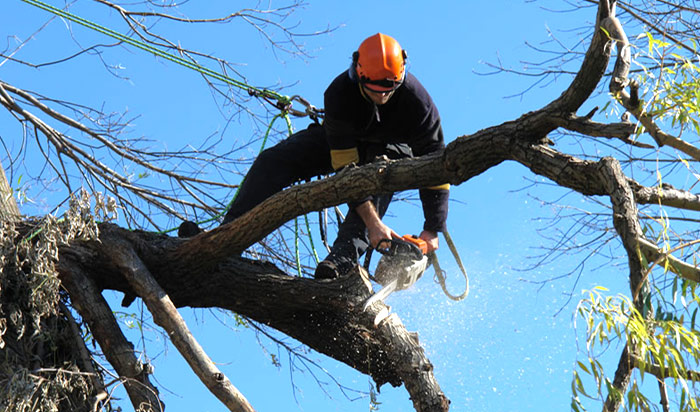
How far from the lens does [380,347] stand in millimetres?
5188

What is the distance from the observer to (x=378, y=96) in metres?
5.02

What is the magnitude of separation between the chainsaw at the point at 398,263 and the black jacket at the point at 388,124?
29 centimetres

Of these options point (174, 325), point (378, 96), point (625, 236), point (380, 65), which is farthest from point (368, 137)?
point (625, 236)

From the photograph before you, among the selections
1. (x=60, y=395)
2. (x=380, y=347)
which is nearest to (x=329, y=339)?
(x=380, y=347)

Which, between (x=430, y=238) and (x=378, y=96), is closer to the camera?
(x=378, y=96)

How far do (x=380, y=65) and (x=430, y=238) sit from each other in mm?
1123

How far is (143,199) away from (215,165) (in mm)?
691

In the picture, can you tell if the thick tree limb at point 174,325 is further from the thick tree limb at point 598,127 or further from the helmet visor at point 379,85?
the thick tree limb at point 598,127

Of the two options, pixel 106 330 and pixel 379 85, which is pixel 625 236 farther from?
pixel 106 330

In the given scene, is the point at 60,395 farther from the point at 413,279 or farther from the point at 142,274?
the point at 413,279

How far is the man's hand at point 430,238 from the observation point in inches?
208

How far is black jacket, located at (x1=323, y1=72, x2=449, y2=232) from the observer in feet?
16.8

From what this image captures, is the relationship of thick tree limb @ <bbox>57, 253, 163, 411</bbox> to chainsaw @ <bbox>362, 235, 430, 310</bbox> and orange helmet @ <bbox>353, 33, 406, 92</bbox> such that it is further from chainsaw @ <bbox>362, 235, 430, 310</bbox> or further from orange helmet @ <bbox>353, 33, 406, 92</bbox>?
orange helmet @ <bbox>353, 33, 406, 92</bbox>

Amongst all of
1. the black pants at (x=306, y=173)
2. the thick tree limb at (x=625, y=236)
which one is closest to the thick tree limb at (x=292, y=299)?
the black pants at (x=306, y=173)
